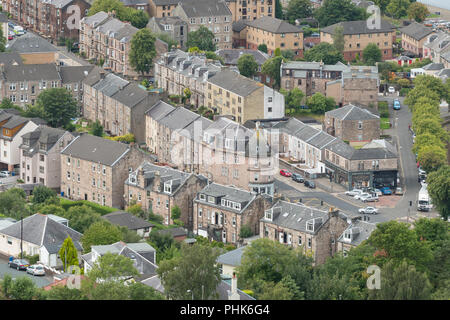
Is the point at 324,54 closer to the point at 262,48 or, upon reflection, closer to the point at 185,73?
the point at 262,48

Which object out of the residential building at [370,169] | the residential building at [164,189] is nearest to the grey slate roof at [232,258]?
the residential building at [164,189]

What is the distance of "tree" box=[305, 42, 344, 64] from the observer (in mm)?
165875

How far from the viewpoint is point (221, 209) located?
113 metres

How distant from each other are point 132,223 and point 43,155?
1944cm

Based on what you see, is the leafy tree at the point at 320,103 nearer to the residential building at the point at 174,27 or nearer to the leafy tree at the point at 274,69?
the leafy tree at the point at 274,69

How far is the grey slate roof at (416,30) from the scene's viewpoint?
182 metres

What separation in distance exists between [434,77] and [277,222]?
50.0 m

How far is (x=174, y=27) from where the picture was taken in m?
175

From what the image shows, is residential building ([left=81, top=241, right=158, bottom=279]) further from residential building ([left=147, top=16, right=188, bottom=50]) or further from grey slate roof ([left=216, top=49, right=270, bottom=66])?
residential building ([left=147, top=16, right=188, bottom=50])

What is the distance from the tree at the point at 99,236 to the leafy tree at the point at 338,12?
92743 mm

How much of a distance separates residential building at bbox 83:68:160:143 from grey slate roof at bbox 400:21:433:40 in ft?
165

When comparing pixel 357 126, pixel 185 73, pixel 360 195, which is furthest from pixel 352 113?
pixel 185 73

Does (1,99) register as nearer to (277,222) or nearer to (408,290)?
(277,222)
